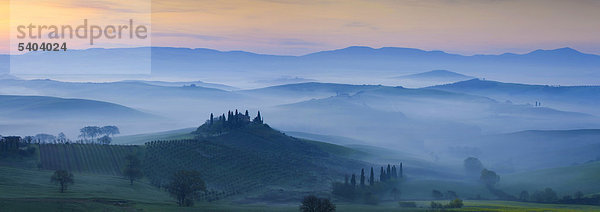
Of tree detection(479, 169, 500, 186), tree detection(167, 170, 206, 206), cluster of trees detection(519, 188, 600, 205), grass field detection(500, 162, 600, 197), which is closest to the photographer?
tree detection(167, 170, 206, 206)

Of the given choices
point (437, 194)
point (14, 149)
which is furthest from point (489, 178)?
point (14, 149)

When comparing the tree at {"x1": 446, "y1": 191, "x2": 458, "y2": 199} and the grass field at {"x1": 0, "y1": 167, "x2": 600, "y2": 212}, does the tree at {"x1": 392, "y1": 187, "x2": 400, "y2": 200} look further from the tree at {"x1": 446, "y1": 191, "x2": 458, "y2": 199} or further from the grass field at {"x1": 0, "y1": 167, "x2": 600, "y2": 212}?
the tree at {"x1": 446, "y1": 191, "x2": 458, "y2": 199}

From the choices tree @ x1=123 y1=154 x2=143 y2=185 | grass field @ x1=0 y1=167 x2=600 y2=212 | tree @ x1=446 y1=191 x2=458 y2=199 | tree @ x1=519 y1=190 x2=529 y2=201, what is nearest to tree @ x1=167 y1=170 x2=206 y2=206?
grass field @ x1=0 y1=167 x2=600 y2=212

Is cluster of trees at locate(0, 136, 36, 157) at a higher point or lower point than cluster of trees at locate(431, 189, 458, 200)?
higher

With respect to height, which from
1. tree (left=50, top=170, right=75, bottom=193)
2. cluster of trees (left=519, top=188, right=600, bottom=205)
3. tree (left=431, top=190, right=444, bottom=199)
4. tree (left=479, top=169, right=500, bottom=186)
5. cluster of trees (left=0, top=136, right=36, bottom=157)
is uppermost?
cluster of trees (left=0, top=136, right=36, bottom=157)

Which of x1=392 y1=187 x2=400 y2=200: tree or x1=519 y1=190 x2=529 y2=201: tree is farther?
x1=519 y1=190 x2=529 y2=201: tree

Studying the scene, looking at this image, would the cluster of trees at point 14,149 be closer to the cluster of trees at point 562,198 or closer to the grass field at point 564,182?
the cluster of trees at point 562,198

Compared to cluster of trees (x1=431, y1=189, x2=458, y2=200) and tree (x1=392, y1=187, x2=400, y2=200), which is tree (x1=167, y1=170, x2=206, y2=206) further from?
cluster of trees (x1=431, y1=189, x2=458, y2=200)

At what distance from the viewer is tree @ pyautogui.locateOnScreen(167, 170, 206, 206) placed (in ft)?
377

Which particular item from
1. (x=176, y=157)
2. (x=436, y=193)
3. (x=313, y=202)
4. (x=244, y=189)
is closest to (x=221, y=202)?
(x=244, y=189)

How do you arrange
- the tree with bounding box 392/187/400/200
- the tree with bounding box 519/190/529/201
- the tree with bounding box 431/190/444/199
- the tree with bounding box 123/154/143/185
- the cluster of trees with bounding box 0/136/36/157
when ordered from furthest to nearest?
the tree with bounding box 519/190/529/201, the tree with bounding box 431/190/444/199, the cluster of trees with bounding box 0/136/36/157, the tree with bounding box 392/187/400/200, the tree with bounding box 123/154/143/185

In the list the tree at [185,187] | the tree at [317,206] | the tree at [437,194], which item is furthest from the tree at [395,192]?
the tree at [317,206]

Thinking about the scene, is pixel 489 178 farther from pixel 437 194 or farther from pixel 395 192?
pixel 395 192

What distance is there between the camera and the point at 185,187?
116 metres
